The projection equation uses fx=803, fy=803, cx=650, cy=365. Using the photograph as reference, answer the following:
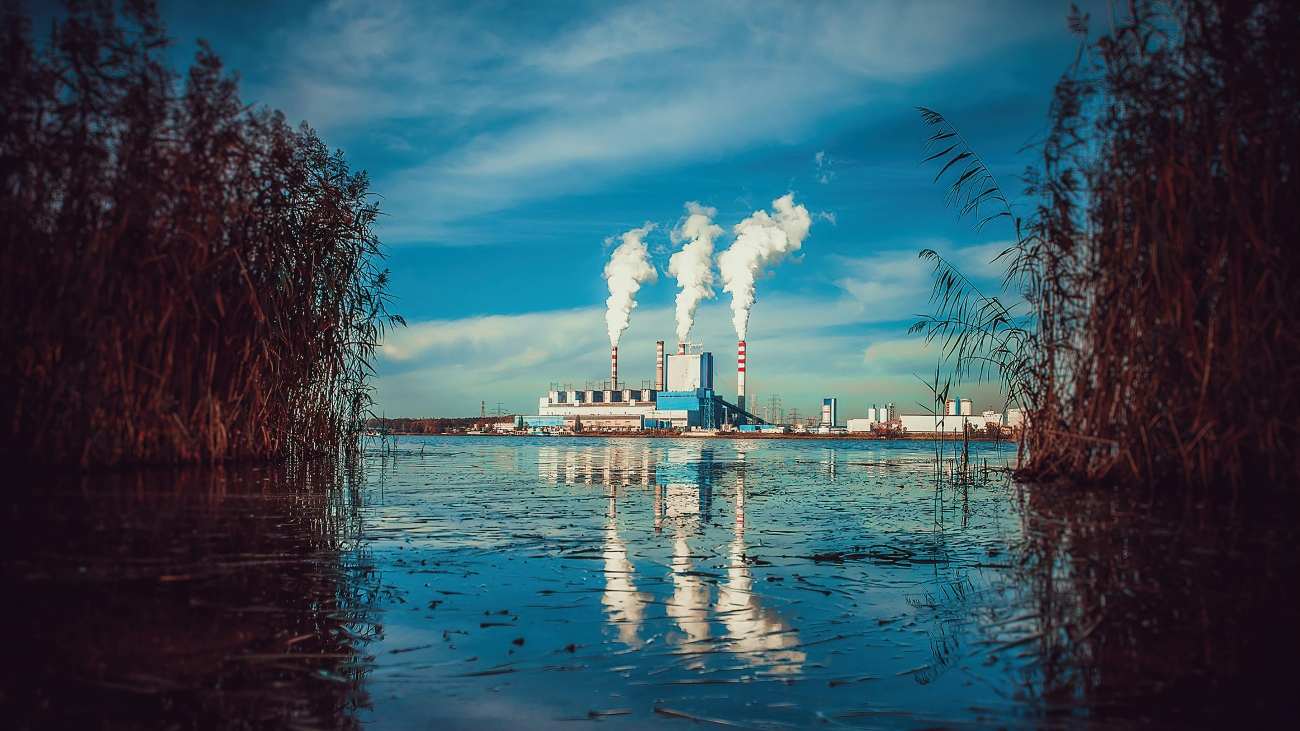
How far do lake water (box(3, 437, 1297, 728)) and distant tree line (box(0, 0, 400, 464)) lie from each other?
27.7 inches

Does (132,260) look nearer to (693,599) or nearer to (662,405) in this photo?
(693,599)

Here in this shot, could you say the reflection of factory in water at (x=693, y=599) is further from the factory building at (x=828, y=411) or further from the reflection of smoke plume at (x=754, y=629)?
the factory building at (x=828, y=411)

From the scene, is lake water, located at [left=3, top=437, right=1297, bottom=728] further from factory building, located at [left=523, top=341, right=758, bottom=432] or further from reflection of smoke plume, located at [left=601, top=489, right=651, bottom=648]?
factory building, located at [left=523, top=341, right=758, bottom=432]

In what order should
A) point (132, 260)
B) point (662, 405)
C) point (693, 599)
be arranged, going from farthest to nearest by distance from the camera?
point (662, 405) < point (132, 260) < point (693, 599)

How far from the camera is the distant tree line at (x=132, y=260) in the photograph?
604 centimetres

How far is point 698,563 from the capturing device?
552cm

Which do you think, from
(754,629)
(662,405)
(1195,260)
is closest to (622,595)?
(754,629)

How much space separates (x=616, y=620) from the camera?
3990 millimetres

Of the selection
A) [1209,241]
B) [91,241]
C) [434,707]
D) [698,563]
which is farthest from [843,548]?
[91,241]

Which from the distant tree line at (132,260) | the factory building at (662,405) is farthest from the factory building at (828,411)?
the distant tree line at (132,260)

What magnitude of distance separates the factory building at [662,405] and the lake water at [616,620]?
282 feet

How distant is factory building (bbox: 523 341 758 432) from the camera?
93.9m

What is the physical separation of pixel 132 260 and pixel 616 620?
214 inches

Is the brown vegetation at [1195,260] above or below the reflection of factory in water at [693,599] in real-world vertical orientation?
above
